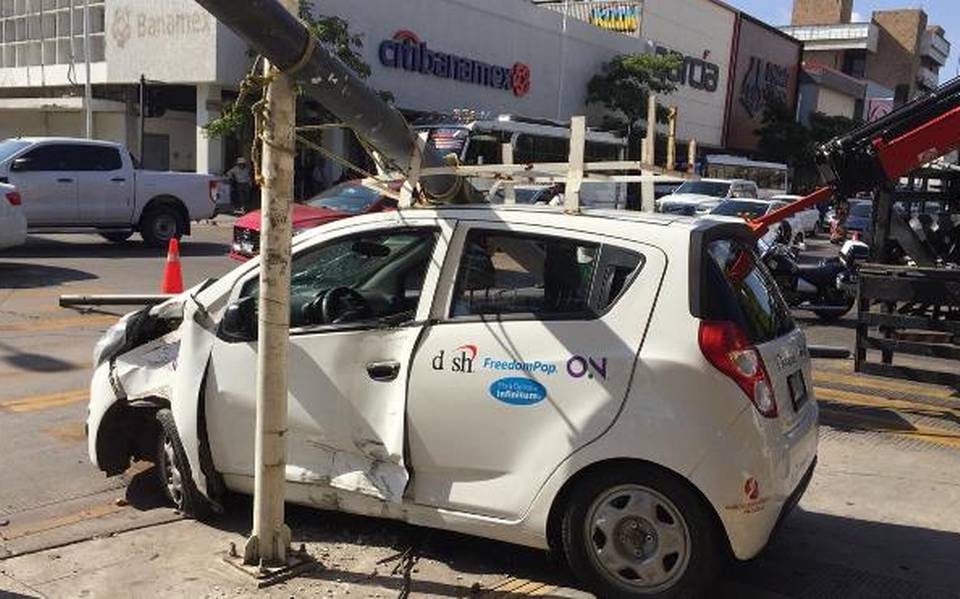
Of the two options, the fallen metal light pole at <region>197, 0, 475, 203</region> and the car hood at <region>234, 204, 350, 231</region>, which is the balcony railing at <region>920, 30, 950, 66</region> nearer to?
the car hood at <region>234, 204, 350, 231</region>

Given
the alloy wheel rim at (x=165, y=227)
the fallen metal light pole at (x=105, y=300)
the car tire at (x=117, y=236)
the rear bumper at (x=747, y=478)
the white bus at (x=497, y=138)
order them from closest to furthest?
the rear bumper at (x=747, y=478) < the fallen metal light pole at (x=105, y=300) < the alloy wheel rim at (x=165, y=227) < the car tire at (x=117, y=236) < the white bus at (x=497, y=138)

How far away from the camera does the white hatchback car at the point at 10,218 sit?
13062mm

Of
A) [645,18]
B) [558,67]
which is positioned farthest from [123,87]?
[645,18]

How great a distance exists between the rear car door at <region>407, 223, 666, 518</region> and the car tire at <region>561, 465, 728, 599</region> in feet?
0.72

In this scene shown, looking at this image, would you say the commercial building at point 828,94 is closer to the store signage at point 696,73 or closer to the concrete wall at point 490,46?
the store signage at point 696,73

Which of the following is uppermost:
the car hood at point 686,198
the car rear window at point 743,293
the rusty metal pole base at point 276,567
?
the car rear window at point 743,293

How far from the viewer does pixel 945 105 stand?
8.88 meters

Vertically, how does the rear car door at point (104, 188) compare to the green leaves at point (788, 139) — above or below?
below

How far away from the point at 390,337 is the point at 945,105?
21.7ft

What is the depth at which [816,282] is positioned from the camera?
45.5ft

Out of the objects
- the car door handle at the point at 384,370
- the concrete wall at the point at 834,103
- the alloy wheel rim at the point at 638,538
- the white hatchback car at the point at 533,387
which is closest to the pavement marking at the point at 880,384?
the white hatchback car at the point at 533,387

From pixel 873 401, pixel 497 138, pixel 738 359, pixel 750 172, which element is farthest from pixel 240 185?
pixel 738 359

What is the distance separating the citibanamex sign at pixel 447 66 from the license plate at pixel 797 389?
30176 mm

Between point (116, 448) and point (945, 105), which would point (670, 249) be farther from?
point (945, 105)
